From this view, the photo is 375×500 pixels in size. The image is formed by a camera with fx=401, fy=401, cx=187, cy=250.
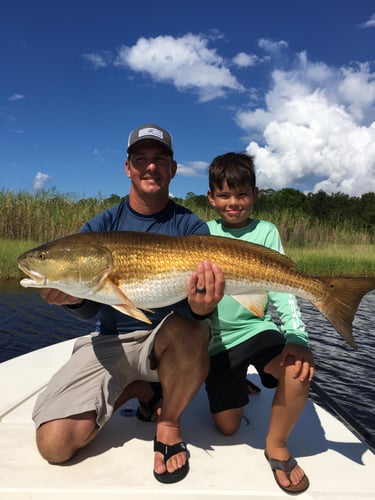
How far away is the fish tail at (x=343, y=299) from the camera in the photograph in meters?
2.31

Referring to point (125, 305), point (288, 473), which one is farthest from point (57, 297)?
point (288, 473)

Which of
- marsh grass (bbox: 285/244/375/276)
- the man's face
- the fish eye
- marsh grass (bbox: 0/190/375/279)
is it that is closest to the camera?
the fish eye

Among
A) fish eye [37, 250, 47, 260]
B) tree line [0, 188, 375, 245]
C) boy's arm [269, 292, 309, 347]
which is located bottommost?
boy's arm [269, 292, 309, 347]

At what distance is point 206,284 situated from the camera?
237 cm

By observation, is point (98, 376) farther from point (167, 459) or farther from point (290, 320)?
point (290, 320)

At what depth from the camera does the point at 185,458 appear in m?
2.40

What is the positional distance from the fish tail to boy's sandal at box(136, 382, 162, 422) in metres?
1.45

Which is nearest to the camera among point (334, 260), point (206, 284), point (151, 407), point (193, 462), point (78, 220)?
point (206, 284)

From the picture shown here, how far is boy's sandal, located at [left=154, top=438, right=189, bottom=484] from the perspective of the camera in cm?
224

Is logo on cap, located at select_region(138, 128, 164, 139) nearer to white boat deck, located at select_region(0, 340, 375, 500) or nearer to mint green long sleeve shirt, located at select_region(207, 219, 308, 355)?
mint green long sleeve shirt, located at select_region(207, 219, 308, 355)

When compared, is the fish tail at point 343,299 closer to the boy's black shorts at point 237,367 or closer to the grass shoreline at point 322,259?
the boy's black shorts at point 237,367

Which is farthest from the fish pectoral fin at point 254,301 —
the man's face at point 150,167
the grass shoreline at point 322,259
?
the grass shoreline at point 322,259

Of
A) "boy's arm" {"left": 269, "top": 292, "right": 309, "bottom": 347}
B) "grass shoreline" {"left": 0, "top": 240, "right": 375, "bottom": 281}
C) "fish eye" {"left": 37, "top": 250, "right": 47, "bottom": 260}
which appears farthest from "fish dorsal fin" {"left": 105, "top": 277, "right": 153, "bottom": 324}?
"grass shoreline" {"left": 0, "top": 240, "right": 375, "bottom": 281}

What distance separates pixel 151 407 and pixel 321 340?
5.97 meters
